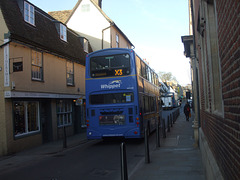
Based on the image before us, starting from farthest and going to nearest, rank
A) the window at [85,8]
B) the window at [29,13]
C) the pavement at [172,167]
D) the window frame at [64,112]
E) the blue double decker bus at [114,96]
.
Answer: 1. the window at [85,8]
2. the window frame at [64,112]
3. the window at [29,13]
4. the blue double decker bus at [114,96]
5. the pavement at [172,167]

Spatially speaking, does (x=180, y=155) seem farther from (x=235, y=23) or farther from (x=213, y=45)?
(x=235, y=23)

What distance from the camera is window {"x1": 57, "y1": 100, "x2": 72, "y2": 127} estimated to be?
16.7m

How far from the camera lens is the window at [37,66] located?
13.6 m

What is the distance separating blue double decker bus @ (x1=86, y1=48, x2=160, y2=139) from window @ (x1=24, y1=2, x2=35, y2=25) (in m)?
4.95

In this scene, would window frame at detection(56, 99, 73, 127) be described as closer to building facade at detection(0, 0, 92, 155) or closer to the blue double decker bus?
building facade at detection(0, 0, 92, 155)

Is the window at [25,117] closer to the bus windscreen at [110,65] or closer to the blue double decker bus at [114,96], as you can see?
the blue double decker bus at [114,96]

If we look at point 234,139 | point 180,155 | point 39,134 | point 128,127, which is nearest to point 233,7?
point 234,139

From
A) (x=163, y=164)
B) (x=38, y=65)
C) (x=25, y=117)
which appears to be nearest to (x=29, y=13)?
(x=38, y=65)

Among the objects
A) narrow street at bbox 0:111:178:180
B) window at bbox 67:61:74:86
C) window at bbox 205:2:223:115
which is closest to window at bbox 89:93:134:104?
narrow street at bbox 0:111:178:180

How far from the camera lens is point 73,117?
61.2 feet

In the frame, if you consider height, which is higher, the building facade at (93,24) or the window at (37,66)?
the building facade at (93,24)

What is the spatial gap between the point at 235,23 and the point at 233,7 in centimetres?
13

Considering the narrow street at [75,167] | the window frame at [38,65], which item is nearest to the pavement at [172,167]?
the narrow street at [75,167]

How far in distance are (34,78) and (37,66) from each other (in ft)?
2.50
